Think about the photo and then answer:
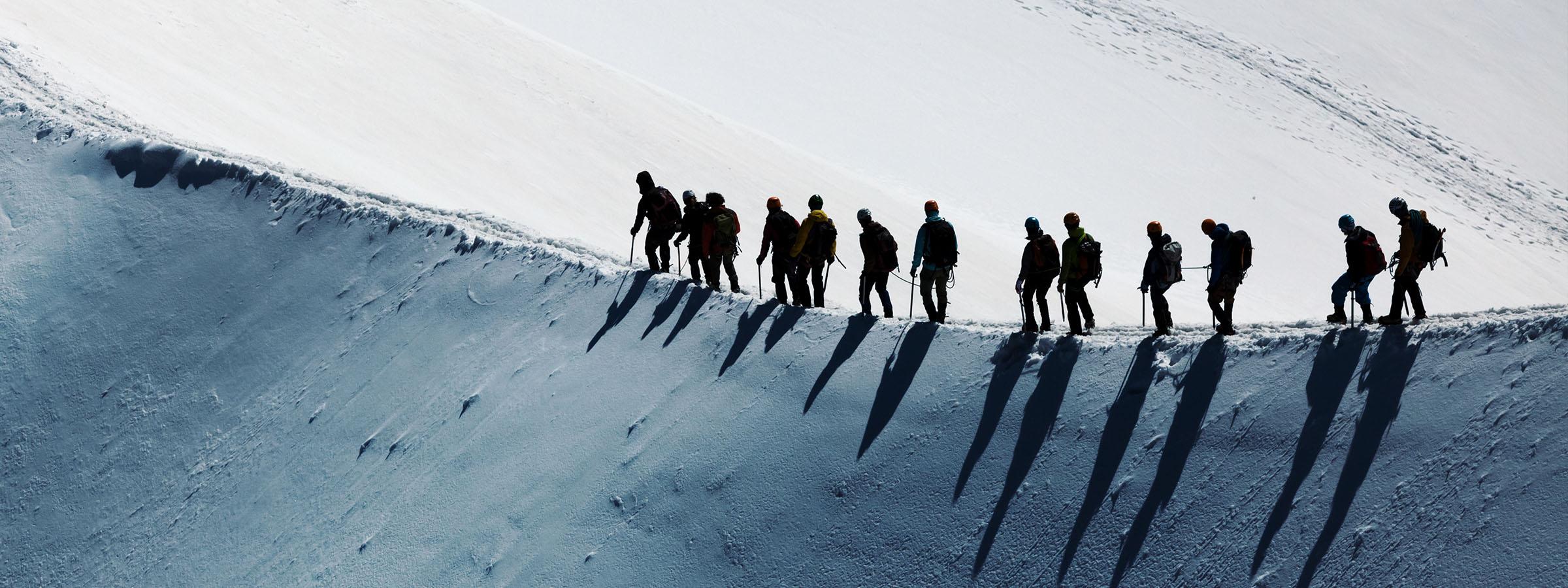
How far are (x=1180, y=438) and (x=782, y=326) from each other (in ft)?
12.9

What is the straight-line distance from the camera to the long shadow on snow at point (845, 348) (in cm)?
1143

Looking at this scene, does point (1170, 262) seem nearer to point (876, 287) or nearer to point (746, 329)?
point (876, 287)

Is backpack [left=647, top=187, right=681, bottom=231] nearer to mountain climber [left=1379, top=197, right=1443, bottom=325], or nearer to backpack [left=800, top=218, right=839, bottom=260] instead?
backpack [left=800, top=218, right=839, bottom=260]

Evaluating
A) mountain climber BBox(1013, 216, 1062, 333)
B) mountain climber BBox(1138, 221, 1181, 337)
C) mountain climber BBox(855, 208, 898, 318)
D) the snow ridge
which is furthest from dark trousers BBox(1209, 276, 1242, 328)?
the snow ridge

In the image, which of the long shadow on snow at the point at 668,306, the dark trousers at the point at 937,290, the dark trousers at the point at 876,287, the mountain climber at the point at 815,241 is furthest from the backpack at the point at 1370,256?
the long shadow on snow at the point at 668,306

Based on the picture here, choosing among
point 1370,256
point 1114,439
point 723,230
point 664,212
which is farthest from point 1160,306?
point 664,212

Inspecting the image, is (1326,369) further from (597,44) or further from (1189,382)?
(597,44)

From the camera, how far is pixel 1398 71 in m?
43.8

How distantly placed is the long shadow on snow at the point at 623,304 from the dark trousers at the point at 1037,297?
408cm

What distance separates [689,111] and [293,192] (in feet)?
50.0

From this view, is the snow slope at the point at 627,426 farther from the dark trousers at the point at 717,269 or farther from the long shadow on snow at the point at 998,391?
the dark trousers at the point at 717,269

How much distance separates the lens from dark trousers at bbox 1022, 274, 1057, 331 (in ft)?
35.5

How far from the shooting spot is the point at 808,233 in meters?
11.7

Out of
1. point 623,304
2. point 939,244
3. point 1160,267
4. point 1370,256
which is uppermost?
point 1370,256
